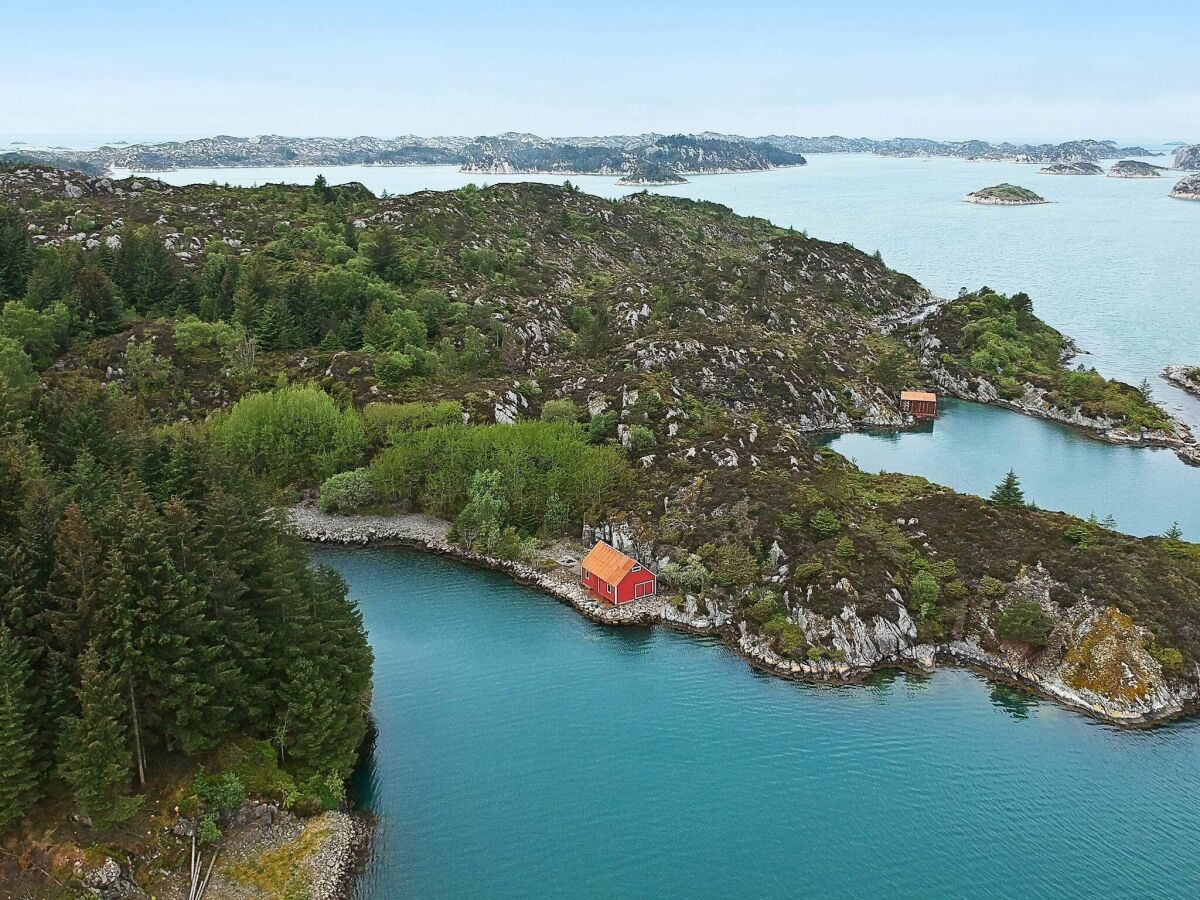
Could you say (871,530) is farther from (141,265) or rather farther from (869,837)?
(141,265)

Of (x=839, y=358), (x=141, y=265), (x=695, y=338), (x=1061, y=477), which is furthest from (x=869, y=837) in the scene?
(x=141, y=265)

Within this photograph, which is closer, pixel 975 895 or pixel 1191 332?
pixel 975 895

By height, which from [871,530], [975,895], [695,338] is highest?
[695,338]

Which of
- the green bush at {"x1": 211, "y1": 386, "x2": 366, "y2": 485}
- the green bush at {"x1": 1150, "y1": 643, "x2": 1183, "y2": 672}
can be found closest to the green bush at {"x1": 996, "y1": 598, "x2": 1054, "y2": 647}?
the green bush at {"x1": 1150, "y1": 643, "x2": 1183, "y2": 672}

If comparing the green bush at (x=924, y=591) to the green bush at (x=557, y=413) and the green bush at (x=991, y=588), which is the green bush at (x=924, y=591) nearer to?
the green bush at (x=991, y=588)

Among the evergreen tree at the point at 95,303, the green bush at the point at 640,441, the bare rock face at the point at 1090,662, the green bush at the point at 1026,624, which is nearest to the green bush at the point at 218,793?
the bare rock face at the point at 1090,662

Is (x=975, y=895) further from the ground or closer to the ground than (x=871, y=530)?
closer to the ground
